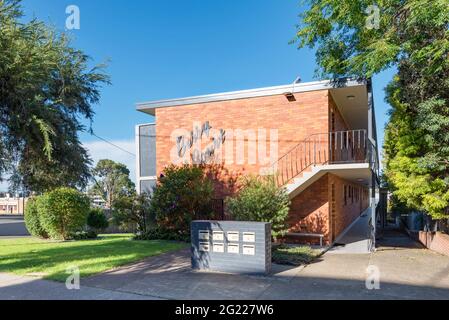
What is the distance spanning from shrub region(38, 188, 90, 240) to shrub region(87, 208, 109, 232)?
3974mm

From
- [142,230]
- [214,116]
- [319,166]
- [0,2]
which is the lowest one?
[142,230]

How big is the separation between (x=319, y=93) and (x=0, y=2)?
9607 mm

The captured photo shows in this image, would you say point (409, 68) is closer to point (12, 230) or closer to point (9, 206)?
point (12, 230)

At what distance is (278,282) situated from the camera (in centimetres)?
695

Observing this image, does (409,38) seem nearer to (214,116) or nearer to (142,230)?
(214,116)

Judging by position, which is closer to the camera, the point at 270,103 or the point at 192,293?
the point at 192,293

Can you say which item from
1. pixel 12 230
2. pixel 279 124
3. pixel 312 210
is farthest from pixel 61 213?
pixel 12 230

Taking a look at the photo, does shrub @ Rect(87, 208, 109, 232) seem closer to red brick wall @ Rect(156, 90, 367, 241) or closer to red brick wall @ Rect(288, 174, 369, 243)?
red brick wall @ Rect(156, 90, 367, 241)

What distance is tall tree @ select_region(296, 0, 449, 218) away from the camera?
31.9ft

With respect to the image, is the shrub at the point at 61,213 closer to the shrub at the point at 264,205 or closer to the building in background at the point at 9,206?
the shrub at the point at 264,205

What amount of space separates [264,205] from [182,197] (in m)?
3.80

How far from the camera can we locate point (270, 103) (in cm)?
1294
